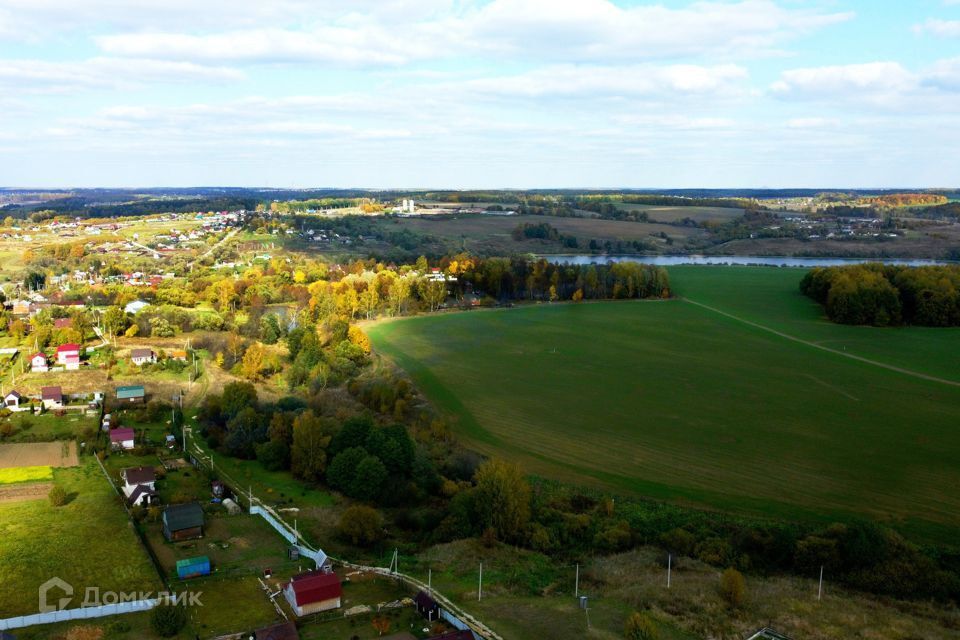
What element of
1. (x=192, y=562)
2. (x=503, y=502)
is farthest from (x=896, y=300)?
(x=192, y=562)

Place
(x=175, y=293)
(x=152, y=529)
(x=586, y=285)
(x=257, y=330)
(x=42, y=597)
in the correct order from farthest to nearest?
(x=586, y=285)
(x=175, y=293)
(x=257, y=330)
(x=152, y=529)
(x=42, y=597)

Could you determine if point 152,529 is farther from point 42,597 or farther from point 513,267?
point 513,267

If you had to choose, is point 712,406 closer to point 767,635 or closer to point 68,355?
point 767,635

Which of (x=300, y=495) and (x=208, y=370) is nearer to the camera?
(x=300, y=495)

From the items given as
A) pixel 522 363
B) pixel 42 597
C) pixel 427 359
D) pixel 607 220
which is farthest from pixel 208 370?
pixel 607 220

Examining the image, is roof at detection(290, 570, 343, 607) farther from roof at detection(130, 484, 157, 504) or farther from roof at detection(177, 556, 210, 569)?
roof at detection(130, 484, 157, 504)

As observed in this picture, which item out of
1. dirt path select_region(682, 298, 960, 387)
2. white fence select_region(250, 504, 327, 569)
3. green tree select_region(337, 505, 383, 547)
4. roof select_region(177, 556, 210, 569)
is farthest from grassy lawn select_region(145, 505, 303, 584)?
dirt path select_region(682, 298, 960, 387)

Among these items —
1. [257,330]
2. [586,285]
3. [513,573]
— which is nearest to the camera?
[513,573]

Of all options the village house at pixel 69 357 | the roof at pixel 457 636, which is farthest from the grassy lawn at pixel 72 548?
the village house at pixel 69 357
